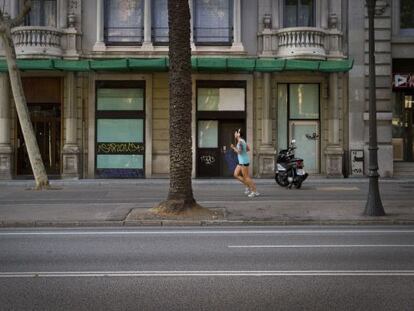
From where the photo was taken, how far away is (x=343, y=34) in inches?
1004

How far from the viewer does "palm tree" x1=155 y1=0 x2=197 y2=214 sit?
45.3 feet

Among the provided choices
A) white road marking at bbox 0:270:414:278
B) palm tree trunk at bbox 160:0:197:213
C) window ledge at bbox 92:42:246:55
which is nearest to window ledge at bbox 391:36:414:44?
window ledge at bbox 92:42:246:55

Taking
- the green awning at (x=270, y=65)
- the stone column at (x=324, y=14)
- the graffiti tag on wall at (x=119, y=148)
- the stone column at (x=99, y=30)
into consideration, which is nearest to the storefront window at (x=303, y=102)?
the green awning at (x=270, y=65)

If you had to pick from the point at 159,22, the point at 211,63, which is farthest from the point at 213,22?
the point at 211,63

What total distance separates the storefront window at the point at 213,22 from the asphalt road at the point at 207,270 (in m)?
14.9

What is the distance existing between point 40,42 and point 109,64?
2920 mm

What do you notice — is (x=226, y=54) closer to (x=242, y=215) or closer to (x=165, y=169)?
(x=165, y=169)

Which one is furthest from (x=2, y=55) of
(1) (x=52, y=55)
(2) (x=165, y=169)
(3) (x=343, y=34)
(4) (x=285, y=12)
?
(3) (x=343, y=34)

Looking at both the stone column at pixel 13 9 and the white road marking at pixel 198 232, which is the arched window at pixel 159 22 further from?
the white road marking at pixel 198 232

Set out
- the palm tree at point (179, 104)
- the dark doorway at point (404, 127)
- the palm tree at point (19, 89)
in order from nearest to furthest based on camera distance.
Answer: the palm tree at point (179, 104) → the palm tree at point (19, 89) → the dark doorway at point (404, 127)

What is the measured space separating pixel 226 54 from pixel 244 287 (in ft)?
62.0

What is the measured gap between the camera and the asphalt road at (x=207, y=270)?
6531mm

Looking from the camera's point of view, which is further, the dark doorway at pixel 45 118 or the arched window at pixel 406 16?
the arched window at pixel 406 16

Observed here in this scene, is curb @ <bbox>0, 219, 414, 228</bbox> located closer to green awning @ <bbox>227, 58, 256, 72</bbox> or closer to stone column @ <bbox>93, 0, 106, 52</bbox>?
green awning @ <bbox>227, 58, 256, 72</bbox>
